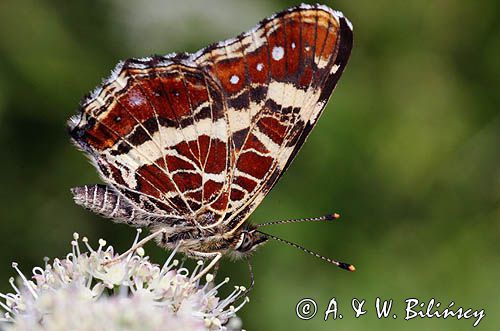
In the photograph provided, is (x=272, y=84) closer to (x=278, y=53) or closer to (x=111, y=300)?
(x=278, y=53)

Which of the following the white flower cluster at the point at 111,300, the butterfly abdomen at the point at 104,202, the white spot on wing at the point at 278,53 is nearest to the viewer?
the white flower cluster at the point at 111,300

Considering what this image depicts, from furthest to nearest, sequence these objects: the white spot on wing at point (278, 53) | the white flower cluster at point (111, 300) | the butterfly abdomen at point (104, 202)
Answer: the white spot on wing at point (278, 53)
the butterfly abdomen at point (104, 202)
the white flower cluster at point (111, 300)

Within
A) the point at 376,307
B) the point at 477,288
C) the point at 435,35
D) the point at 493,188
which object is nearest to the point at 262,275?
the point at 376,307

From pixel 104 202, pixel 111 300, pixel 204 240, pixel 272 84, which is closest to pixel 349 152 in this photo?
pixel 272 84

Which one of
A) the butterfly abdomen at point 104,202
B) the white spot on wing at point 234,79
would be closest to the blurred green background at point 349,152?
the butterfly abdomen at point 104,202

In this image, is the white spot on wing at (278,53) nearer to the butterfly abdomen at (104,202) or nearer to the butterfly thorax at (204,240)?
the butterfly thorax at (204,240)

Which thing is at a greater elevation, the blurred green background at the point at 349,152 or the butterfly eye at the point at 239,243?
the blurred green background at the point at 349,152
